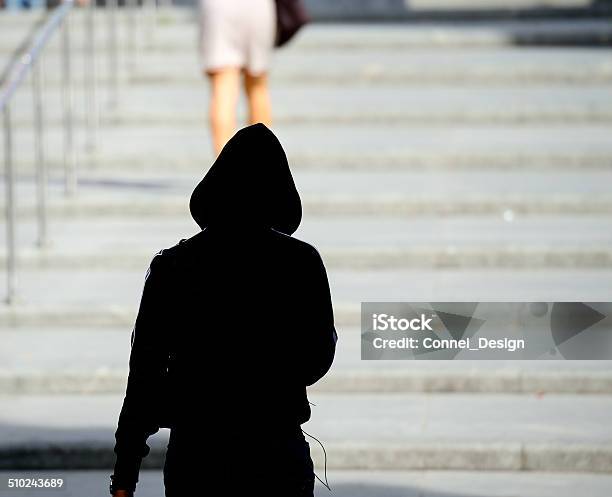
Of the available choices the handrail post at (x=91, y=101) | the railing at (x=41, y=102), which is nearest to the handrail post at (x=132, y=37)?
the railing at (x=41, y=102)

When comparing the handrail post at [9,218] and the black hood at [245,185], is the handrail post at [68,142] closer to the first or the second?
the handrail post at [9,218]

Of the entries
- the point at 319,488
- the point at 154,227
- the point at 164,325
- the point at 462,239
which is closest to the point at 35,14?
the point at 154,227

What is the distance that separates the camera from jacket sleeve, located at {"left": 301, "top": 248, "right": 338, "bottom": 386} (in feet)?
11.5

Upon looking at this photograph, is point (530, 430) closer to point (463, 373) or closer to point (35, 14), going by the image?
point (463, 373)

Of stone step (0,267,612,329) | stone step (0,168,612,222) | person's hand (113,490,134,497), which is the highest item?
stone step (0,168,612,222)

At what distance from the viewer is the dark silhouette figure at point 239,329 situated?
11.3 ft

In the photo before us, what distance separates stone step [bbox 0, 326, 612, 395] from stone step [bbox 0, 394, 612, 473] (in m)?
0.05

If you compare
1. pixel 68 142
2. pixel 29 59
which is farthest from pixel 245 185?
pixel 68 142

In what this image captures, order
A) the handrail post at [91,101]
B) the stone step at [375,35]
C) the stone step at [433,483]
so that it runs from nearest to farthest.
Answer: the stone step at [433,483], the handrail post at [91,101], the stone step at [375,35]

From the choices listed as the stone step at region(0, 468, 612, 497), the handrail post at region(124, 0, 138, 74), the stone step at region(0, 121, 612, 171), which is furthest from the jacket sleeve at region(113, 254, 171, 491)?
the handrail post at region(124, 0, 138, 74)

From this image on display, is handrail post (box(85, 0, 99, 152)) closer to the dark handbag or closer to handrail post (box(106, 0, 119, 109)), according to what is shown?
handrail post (box(106, 0, 119, 109))

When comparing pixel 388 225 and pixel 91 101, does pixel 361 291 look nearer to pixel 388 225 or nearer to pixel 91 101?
pixel 388 225

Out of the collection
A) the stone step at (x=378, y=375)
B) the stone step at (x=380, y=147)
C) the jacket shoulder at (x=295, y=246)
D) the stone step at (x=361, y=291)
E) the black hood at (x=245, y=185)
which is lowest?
the stone step at (x=378, y=375)

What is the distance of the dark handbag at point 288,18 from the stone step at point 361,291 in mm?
1328
